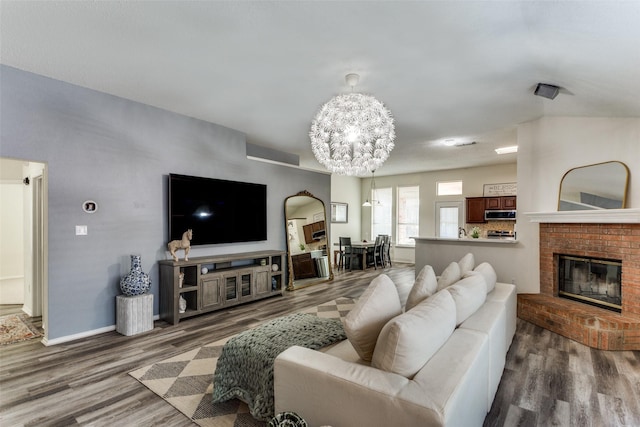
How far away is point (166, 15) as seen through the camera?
2240mm

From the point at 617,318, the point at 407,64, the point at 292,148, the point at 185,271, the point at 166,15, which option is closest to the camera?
the point at 166,15

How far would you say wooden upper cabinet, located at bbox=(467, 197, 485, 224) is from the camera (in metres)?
7.96

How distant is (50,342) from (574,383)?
498cm

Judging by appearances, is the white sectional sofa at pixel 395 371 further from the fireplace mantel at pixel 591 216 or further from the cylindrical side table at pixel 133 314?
the cylindrical side table at pixel 133 314

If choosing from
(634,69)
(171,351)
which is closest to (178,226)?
(171,351)

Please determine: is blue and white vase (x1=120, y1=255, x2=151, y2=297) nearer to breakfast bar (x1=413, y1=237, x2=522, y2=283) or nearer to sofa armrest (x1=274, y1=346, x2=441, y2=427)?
sofa armrest (x1=274, y1=346, x2=441, y2=427)

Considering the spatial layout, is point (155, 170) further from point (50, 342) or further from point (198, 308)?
point (50, 342)

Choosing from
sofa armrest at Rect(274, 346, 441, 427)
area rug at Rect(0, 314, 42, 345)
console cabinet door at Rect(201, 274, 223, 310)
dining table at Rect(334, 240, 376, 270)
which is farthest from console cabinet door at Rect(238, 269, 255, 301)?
dining table at Rect(334, 240, 376, 270)

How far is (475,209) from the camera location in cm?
807

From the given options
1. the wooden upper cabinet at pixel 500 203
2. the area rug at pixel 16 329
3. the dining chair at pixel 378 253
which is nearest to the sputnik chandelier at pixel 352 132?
the area rug at pixel 16 329

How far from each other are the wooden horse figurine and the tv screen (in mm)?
130

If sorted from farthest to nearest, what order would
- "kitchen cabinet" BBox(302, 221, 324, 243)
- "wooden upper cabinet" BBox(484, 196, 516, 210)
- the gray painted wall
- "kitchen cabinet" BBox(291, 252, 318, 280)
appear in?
"wooden upper cabinet" BBox(484, 196, 516, 210)
"kitchen cabinet" BBox(302, 221, 324, 243)
"kitchen cabinet" BBox(291, 252, 318, 280)
the gray painted wall

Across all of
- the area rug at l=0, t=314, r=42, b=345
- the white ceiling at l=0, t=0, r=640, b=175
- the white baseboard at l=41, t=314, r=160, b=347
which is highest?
the white ceiling at l=0, t=0, r=640, b=175

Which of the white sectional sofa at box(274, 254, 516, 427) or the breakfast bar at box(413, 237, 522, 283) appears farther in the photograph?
the breakfast bar at box(413, 237, 522, 283)
